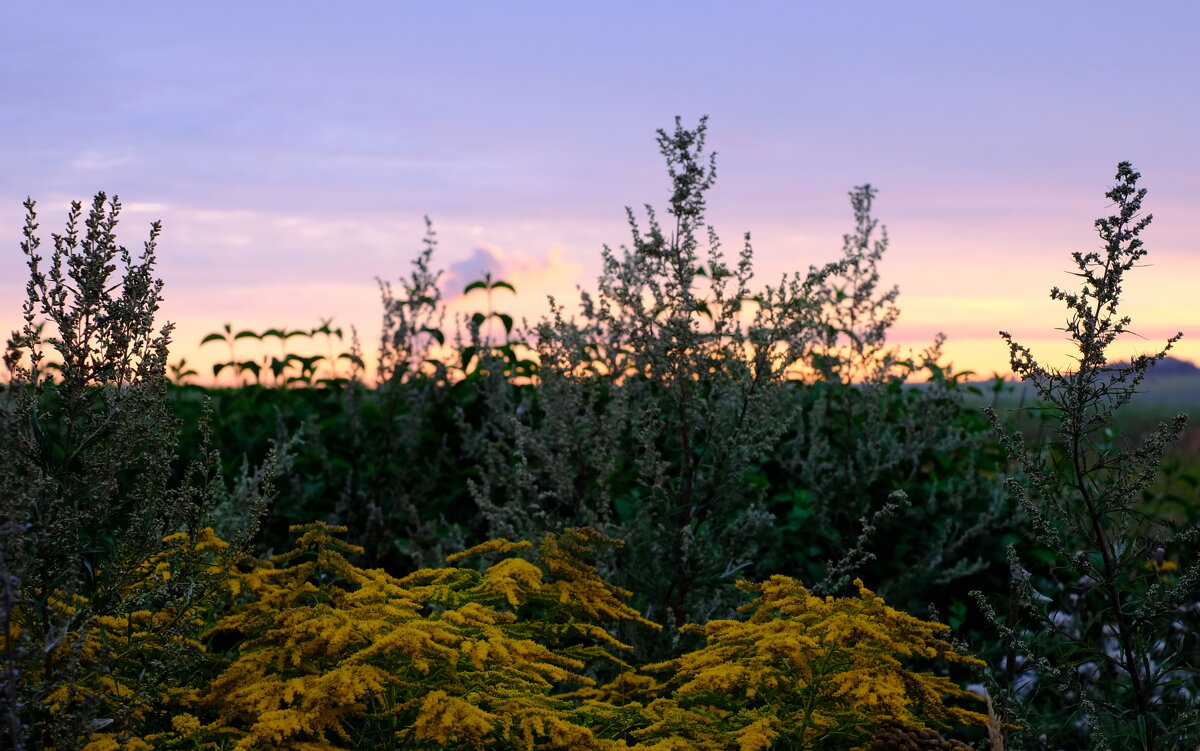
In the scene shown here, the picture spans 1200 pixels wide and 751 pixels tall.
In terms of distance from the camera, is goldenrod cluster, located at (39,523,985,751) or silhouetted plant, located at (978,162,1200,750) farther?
silhouetted plant, located at (978,162,1200,750)

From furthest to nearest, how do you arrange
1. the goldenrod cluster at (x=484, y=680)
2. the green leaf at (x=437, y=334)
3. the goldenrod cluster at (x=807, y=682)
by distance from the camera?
the green leaf at (x=437, y=334) → the goldenrod cluster at (x=807, y=682) → the goldenrod cluster at (x=484, y=680)

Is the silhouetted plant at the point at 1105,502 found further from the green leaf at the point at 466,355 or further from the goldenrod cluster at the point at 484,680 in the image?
the green leaf at the point at 466,355

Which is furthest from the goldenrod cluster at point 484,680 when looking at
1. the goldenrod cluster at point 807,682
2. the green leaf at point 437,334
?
the green leaf at point 437,334

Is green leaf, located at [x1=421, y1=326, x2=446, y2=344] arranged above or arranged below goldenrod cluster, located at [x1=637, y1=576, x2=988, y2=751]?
above

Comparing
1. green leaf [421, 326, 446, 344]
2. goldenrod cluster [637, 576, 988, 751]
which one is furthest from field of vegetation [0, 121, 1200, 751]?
green leaf [421, 326, 446, 344]

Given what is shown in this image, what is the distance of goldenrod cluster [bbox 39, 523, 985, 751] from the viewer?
3689mm

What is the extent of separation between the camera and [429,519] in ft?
27.0

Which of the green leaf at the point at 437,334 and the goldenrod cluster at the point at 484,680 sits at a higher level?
the green leaf at the point at 437,334

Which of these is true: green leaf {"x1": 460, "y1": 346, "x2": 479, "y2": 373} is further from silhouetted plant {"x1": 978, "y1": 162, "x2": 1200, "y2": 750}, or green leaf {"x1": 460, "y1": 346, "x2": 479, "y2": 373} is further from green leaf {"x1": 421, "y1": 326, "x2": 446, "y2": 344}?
silhouetted plant {"x1": 978, "y1": 162, "x2": 1200, "y2": 750}

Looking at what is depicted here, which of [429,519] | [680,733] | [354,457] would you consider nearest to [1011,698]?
[680,733]

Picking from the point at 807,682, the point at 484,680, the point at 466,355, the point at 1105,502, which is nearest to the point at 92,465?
the point at 484,680

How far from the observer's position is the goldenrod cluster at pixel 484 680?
3.69 metres

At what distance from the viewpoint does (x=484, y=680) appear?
3947mm

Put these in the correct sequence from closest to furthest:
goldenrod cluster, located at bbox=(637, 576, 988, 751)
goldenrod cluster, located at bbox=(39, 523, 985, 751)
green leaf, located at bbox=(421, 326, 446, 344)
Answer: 1. goldenrod cluster, located at bbox=(39, 523, 985, 751)
2. goldenrod cluster, located at bbox=(637, 576, 988, 751)
3. green leaf, located at bbox=(421, 326, 446, 344)
